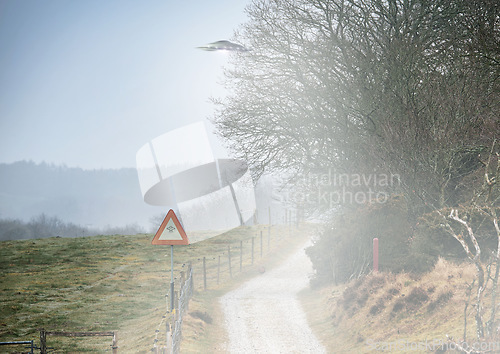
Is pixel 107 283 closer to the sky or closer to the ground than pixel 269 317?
closer to the ground

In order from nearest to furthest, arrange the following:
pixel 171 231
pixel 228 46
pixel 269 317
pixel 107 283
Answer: pixel 171 231
pixel 269 317
pixel 228 46
pixel 107 283

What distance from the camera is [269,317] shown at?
57.6 feet

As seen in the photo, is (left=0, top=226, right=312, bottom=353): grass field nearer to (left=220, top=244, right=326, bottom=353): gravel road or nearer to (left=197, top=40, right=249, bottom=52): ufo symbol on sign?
(left=220, top=244, right=326, bottom=353): gravel road

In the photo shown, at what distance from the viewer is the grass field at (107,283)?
19703mm

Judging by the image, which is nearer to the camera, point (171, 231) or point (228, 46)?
point (171, 231)

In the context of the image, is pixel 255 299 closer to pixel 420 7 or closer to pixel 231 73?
pixel 231 73

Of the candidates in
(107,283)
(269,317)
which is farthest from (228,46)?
(107,283)

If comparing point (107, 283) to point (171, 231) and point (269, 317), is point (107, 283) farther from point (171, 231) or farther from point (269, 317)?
point (171, 231)

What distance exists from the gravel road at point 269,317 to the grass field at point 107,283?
875mm

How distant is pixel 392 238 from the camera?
685 inches

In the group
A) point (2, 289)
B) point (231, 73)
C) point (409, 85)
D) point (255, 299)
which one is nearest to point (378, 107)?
point (409, 85)

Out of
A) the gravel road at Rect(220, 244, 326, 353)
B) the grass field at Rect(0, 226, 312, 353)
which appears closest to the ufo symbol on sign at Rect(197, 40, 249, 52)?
the grass field at Rect(0, 226, 312, 353)

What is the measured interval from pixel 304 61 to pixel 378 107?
4.70m

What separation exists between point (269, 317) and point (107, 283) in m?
19.9
